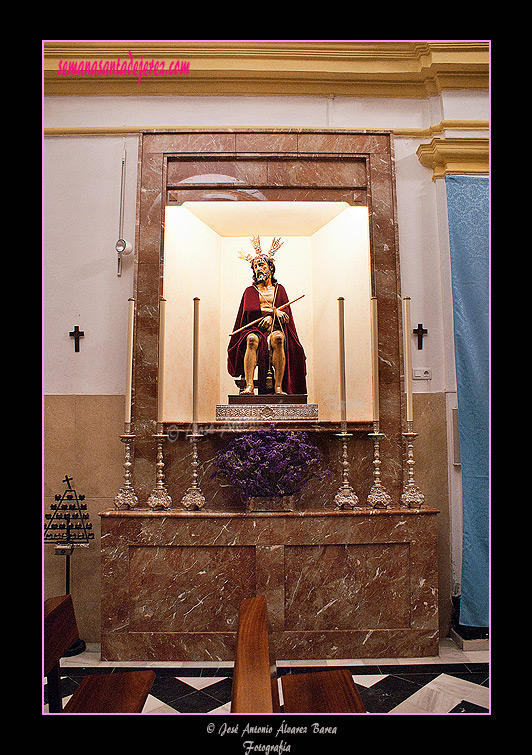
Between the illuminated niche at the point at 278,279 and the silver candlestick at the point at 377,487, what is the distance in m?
0.43

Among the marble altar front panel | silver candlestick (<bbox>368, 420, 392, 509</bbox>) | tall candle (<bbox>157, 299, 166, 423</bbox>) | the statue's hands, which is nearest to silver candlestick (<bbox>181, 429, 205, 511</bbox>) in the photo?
the marble altar front panel

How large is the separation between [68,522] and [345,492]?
1.83 meters

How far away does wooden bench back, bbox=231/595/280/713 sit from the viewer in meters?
1.38

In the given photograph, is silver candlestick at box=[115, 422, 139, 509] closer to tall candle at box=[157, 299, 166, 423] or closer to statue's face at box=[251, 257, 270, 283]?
tall candle at box=[157, 299, 166, 423]

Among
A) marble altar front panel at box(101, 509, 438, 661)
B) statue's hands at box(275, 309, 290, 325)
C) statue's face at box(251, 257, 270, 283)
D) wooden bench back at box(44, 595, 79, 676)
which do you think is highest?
statue's face at box(251, 257, 270, 283)

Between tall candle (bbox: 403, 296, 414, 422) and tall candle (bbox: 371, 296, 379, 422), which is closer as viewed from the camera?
tall candle (bbox: 403, 296, 414, 422)

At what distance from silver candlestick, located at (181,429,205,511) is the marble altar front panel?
0.26ft

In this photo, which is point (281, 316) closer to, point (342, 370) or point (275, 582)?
point (342, 370)

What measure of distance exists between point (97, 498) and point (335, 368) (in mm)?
2003

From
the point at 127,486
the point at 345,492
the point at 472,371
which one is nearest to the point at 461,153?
the point at 472,371

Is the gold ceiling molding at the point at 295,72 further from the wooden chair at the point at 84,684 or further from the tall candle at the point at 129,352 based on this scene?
the wooden chair at the point at 84,684

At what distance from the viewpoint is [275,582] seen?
3.52m

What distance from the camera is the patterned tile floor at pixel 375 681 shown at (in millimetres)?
2830
